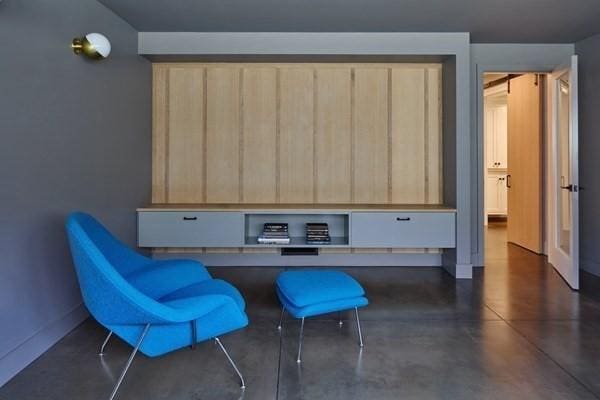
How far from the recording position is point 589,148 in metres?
4.27

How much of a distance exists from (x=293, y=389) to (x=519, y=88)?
5.51 m

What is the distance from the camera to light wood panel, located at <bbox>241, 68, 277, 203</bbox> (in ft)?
14.6

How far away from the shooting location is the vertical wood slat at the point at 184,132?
4418 millimetres

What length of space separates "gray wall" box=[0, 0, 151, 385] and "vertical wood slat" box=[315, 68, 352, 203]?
6.72 feet

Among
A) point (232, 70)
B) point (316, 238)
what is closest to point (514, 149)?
point (316, 238)

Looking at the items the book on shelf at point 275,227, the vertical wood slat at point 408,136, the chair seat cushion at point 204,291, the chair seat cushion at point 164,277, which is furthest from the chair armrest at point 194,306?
the vertical wood slat at point 408,136

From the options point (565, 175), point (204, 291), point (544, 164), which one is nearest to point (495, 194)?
point (544, 164)

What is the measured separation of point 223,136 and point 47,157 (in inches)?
84.1

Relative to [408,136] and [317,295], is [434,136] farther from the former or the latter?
[317,295]

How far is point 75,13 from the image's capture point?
281 centimetres

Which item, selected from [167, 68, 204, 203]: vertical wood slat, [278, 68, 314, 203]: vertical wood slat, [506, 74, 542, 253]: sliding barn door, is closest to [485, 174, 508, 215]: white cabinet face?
[506, 74, 542, 253]: sliding barn door

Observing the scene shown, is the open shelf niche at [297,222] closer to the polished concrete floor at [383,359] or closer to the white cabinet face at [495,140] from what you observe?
the polished concrete floor at [383,359]

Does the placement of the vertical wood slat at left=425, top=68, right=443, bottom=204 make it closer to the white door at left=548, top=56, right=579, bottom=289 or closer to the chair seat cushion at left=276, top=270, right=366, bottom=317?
the white door at left=548, top=56, right=579, bottom=289

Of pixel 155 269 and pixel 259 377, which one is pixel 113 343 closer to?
pixel 155 269
